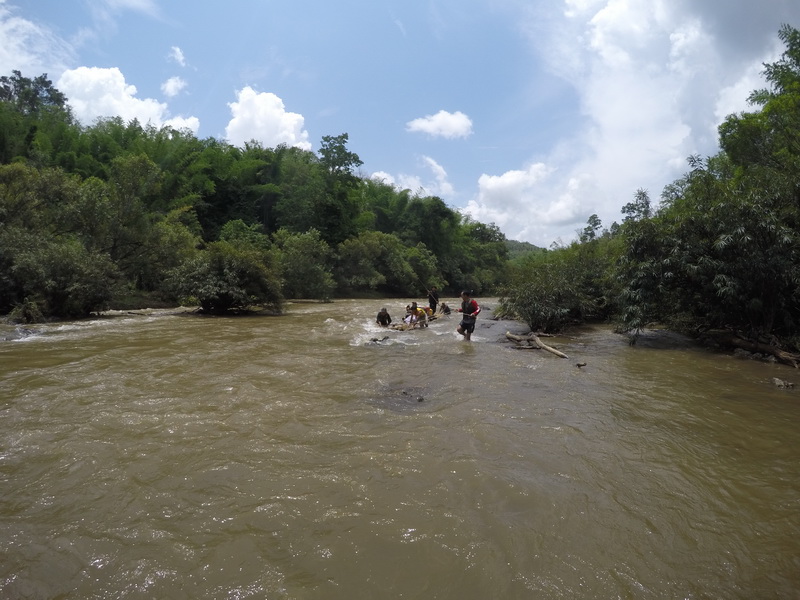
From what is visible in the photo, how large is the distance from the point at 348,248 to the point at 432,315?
76.5ft

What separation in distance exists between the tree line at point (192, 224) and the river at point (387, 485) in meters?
11.1

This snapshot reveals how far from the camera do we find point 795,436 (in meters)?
5.93

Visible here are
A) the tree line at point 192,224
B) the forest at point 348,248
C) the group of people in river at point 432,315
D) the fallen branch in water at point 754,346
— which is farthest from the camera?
the tree line at point 192,224

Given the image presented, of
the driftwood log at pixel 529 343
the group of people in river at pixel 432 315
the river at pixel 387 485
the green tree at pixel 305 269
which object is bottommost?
the river at pixel 387 485

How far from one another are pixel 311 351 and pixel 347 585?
28.9ft

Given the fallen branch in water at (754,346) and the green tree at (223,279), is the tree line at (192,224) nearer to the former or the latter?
the green tree at (223,279)

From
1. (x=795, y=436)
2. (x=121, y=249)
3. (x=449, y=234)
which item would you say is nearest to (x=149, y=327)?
(x=121, y=249)

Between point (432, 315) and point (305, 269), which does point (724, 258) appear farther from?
point (305, 269)

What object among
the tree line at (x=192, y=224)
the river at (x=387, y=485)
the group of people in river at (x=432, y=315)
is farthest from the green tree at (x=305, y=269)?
the river at (x=387, y=485)

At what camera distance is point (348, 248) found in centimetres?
4247

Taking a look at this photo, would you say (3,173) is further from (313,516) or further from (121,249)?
(313,516)

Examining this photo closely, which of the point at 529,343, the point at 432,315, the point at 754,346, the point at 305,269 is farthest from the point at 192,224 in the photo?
the point at 754,346

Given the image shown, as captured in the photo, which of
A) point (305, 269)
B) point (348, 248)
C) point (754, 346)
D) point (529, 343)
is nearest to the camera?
point (754, 346)

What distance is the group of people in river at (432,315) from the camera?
47.0 feet
